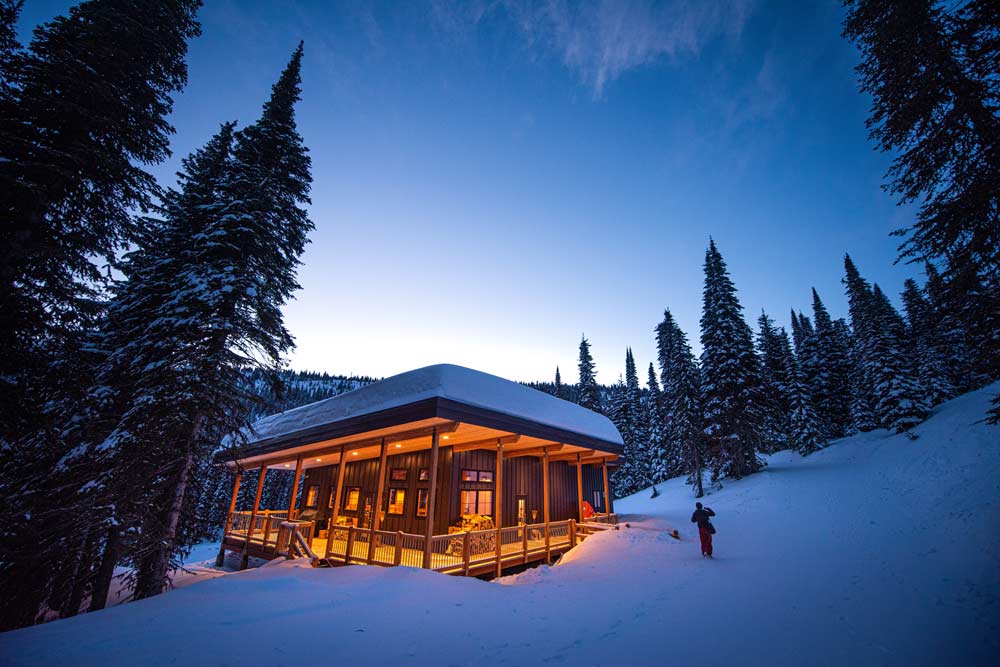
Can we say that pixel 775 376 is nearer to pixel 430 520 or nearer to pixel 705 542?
pixel 705 542

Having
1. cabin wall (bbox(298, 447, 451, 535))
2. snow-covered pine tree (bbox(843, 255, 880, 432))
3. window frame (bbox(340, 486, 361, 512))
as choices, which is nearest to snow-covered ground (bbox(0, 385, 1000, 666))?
cabin wall (bbox(298, 447, 451, 535))

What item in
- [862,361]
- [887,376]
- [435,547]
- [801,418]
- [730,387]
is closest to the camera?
[435,547]

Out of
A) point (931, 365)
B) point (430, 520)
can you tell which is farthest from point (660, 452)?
point (430, 520)

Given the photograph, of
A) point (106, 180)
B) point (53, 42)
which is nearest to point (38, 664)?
point (106, 180)

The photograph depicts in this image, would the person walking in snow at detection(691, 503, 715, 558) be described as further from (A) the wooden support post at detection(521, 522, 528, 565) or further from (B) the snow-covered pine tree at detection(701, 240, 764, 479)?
(B) the snow-covered pine tree at detection(701, 240, 764, 479)

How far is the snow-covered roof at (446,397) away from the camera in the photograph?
34.6 feet

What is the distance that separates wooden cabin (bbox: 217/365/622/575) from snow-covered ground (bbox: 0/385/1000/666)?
227cm

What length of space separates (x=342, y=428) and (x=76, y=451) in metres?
5.77

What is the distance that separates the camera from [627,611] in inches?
257

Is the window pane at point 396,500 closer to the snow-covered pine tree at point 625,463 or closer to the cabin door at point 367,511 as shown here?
the cabin door at point 367,511

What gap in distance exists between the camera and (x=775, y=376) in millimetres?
33938

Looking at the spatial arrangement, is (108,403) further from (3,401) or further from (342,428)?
(342,428)

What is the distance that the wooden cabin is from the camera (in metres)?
10.5

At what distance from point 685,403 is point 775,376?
37.8ft
